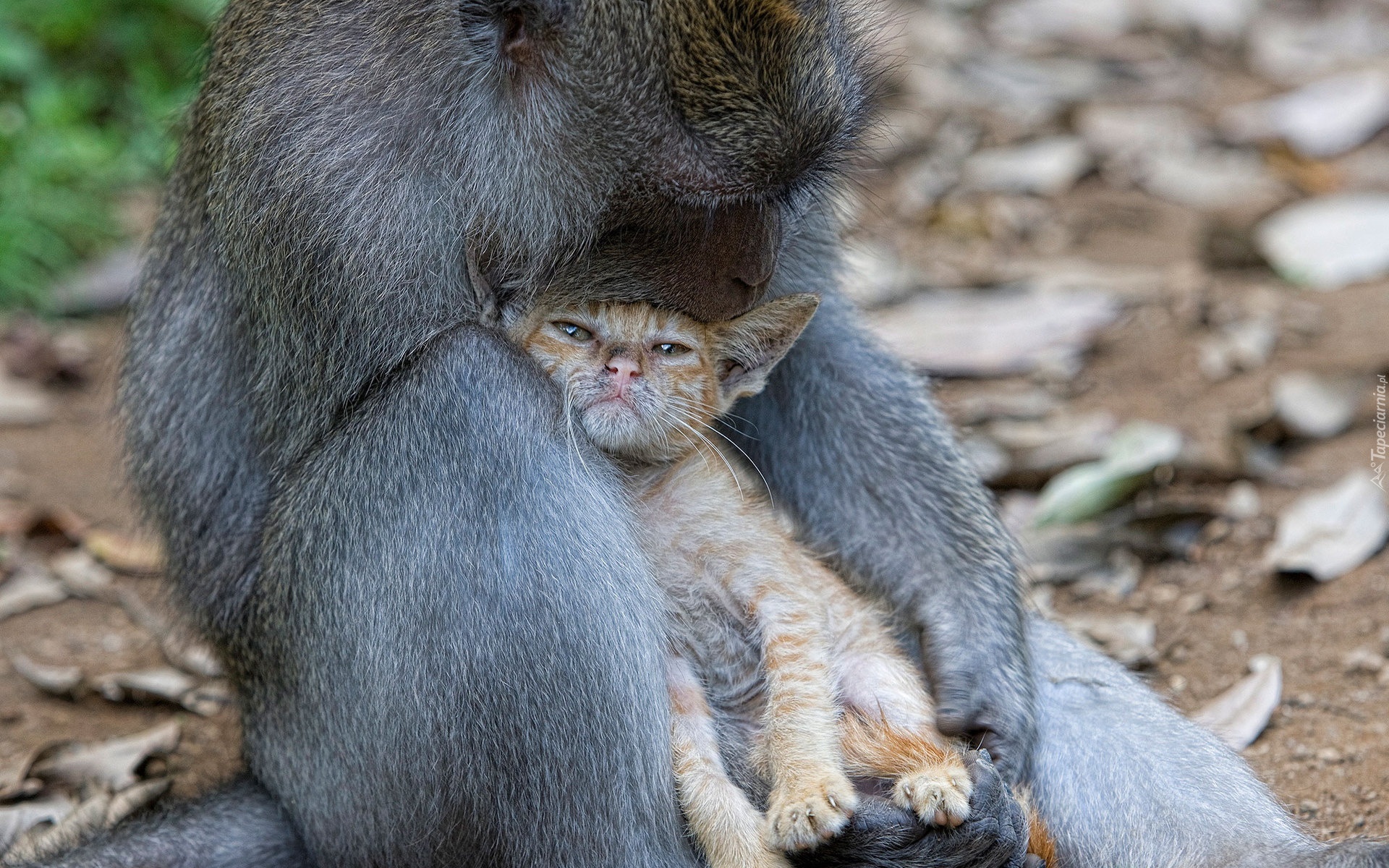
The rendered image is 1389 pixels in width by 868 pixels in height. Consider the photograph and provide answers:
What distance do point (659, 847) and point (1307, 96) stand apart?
25.6 ft

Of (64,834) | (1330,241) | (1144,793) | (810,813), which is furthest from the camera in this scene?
(1330,241)

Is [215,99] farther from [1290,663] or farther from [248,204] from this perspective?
[1290,663]

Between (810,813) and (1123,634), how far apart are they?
2195 millimetres

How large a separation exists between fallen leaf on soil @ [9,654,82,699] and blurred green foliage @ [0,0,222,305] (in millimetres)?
3070

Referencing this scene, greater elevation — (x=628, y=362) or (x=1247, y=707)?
(x=628, y=362)

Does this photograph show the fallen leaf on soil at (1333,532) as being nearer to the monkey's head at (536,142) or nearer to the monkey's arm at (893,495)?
the monkey's arm at (893,495)

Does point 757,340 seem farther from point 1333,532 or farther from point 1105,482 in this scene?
point 1333,532

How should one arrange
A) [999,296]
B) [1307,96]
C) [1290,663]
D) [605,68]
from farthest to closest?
1. [1307,96]
2. [999,296]
3. [1290,663]
4. [605,68]

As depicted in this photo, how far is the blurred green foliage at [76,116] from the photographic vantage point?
26.0 feet

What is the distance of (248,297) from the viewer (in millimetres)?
3805

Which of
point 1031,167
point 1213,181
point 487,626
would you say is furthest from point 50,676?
point 1213,181

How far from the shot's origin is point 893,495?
4.34 metres

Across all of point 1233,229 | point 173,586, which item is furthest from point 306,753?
point 1233,229

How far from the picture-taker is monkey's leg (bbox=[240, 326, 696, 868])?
337 cm
